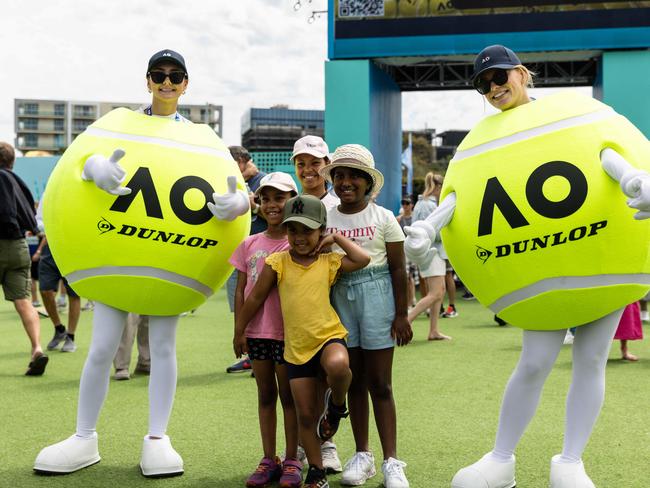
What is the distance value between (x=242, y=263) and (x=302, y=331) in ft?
1.80

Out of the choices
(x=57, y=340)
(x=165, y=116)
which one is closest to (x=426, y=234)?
(x=165, y=116)

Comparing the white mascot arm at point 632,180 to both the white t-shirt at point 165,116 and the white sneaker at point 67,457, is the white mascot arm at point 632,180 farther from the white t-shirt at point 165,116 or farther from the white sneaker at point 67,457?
the white sneaker at point 67,457

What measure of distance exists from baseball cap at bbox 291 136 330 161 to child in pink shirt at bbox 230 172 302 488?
22 centimetres

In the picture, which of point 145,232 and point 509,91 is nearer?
point 509,91

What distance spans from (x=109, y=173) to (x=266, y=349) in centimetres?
117

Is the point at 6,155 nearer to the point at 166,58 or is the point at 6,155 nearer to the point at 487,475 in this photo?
the point at 166,58

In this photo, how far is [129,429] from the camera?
482 centimetres

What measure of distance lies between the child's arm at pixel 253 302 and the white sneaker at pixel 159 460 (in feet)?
2.13

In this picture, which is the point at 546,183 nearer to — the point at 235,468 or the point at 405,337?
the point at 405,337

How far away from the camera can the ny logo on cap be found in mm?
3574

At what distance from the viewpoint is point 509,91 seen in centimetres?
356

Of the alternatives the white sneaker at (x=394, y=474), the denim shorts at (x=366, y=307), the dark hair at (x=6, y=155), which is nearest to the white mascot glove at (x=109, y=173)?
the denim shorts at (x=366, y=307)

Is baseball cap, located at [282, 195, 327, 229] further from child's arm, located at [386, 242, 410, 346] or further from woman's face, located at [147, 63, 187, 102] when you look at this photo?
woman's face, located at [147, 63, 187, 102]

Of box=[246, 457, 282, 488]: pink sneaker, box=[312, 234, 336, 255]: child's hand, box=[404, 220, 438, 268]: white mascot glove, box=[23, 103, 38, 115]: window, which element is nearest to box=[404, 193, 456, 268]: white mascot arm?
box=[404, 220, 438, 268]: white mascot glove
